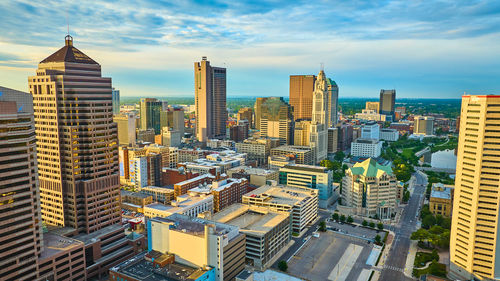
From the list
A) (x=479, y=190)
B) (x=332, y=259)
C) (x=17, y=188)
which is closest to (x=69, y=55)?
(x=17, y=188)

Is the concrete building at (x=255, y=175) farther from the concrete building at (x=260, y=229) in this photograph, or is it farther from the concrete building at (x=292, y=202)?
the concrete building at (x=260, y=229)

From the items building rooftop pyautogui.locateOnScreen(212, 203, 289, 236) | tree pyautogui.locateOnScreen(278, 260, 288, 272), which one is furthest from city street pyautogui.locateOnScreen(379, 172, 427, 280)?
building rooftop pyautogui.locateOnScreen(212, 203, 289, 236)

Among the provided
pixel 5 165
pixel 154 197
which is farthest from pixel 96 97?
pixel 154 197

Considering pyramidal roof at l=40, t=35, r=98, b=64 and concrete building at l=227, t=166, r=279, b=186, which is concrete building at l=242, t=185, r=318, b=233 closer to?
concrete building at l=227, t=166, r=279, b=186

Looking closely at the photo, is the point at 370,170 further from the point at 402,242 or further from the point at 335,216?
the point at 402,242

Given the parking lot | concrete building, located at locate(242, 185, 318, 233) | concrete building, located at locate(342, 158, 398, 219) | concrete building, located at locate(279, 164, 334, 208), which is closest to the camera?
the parking lot

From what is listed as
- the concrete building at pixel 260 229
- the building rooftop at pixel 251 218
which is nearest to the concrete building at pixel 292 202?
the concrete building at pixel 260 229

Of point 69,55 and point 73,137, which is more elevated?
point 69,55

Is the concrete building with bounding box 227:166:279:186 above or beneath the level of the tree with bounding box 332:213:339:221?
above
